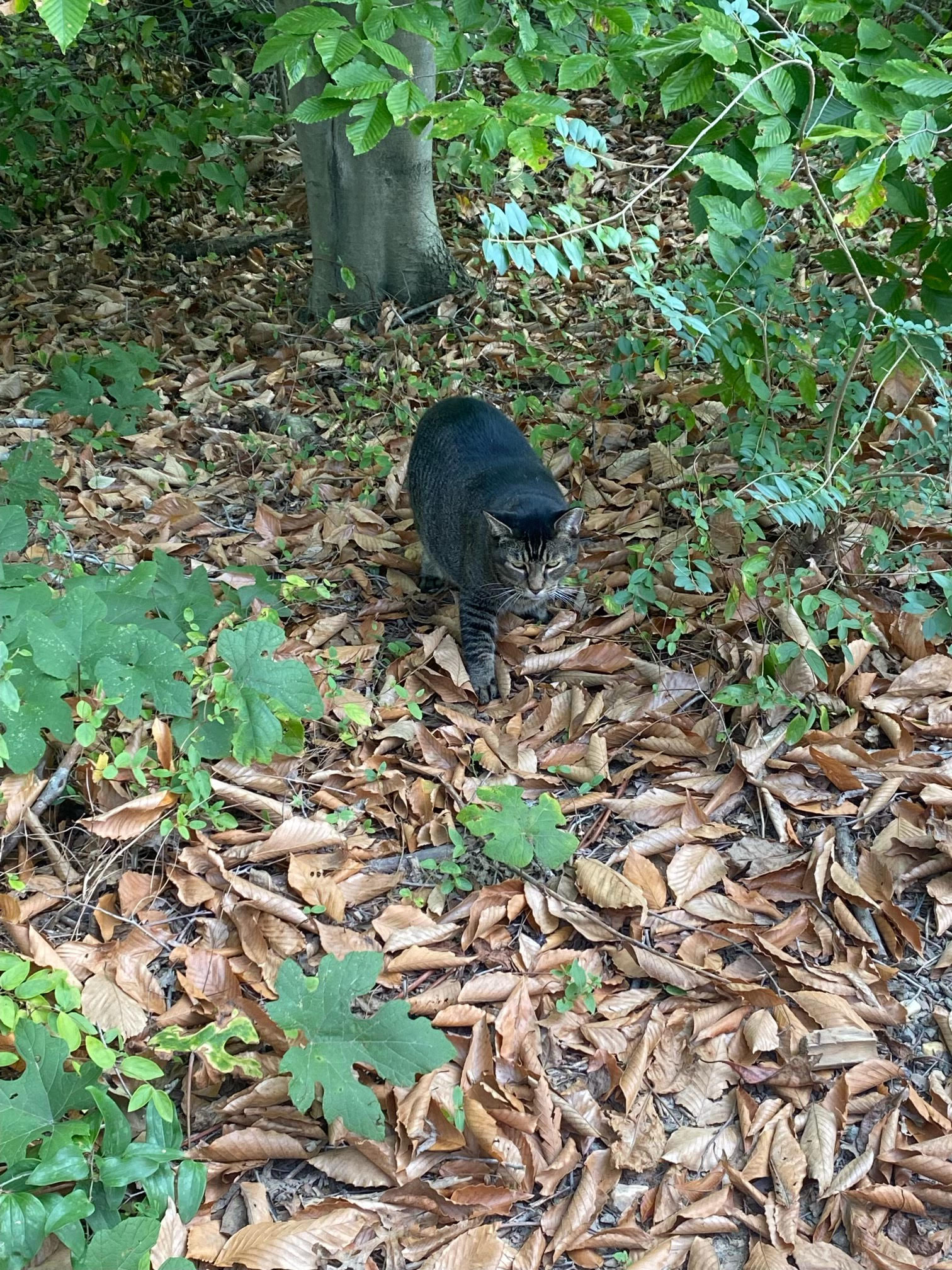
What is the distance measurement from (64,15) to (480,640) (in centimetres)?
250

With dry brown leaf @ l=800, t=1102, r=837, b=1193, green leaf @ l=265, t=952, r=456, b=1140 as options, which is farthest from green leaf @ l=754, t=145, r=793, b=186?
dry brown leaf @ l=800, t=1102, r=837, b=1193

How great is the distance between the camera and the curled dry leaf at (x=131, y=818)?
9.78 ft

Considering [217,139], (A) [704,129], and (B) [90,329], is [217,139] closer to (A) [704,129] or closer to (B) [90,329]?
(B) [90,329]

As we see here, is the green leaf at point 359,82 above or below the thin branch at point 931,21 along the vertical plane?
above

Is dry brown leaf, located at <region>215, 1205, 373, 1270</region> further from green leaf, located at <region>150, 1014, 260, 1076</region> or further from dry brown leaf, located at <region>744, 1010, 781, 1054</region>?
dry brown leaf, located at <region>744, 1010, 781, 1054</region>

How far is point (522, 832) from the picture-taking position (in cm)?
307

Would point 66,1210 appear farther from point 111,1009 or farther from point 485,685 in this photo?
point 485,685

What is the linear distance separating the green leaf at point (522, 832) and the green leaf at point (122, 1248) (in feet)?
4.28

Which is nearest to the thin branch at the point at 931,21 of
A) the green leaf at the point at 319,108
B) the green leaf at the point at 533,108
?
the green leaf at the point at 533,108

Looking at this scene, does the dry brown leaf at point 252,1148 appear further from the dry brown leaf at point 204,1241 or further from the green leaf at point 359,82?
the green leaf at point 359,82

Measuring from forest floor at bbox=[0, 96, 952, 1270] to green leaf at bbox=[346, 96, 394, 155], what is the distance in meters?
1.69

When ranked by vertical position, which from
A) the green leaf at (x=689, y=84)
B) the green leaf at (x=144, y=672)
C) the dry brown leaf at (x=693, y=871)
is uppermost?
the green leaf at (x=689, y=84)

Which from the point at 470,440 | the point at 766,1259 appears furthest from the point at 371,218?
the point at 766,1259

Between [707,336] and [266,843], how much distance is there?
2389 millimetres
